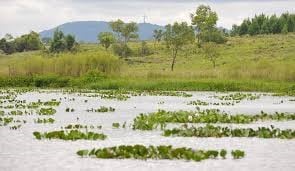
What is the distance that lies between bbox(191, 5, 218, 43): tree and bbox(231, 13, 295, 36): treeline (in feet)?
54.0

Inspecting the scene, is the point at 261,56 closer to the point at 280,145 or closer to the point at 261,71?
the point at 261,71

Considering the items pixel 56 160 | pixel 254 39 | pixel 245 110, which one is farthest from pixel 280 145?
pixel 254 39

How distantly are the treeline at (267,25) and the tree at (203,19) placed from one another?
1647cm

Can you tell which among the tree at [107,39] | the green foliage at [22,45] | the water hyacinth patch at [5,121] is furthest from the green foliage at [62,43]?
the water hyacinth patch at [5,121]

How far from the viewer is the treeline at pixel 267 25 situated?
112 metres

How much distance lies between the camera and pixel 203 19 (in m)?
93.1

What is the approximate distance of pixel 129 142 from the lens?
14.6 meters

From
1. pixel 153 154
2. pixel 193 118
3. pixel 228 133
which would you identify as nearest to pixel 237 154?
pixel 153 154

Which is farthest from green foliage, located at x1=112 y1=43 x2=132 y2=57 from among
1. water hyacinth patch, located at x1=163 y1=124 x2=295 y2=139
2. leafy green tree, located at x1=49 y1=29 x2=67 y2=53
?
water hyacinth patch, located at x1=163 y1=124 x2=295 y2=139

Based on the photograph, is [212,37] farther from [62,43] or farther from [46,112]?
[46,112]

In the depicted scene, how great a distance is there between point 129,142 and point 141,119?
174 inches

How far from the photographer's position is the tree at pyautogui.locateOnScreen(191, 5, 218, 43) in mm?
92250

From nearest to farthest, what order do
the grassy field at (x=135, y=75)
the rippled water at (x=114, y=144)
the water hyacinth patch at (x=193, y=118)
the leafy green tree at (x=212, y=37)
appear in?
1. the rippled water at (x=114, y=144)
2. the water hyacinth patch at (x=193, y=118)
3. the grassy field at (x=135, y=75)
4. the leafy green tree at (x=212, y=37)

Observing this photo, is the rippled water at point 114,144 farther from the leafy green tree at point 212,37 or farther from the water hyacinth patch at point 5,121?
the leafy green tree at point 212,37
